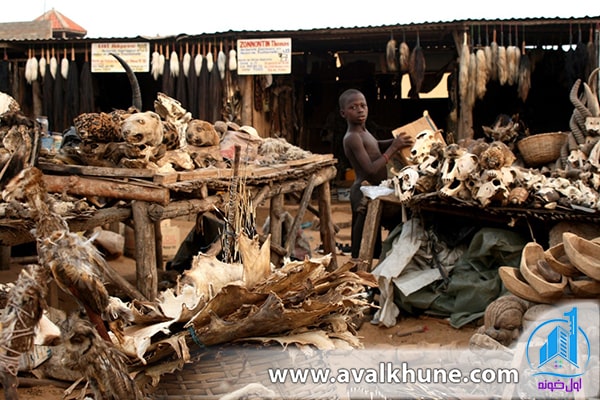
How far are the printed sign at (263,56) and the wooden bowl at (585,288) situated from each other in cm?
863

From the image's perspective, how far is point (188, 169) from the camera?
224 inches

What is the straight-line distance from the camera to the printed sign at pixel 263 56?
11.9 metres

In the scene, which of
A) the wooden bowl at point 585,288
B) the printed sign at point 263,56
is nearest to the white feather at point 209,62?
the printed sign at point 263,56

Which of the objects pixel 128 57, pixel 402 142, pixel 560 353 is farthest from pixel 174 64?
pixel 560 353

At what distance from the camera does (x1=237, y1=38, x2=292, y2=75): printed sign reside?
468 inches

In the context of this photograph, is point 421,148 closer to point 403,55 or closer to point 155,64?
point 403,55

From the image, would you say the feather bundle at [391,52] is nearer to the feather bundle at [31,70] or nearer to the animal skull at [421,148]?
the animal skull at [421,148]

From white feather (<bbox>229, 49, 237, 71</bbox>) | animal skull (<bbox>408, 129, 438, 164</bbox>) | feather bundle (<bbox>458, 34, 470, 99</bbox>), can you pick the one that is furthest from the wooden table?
white feather (<bbox>229, 49, 237, 71</bbox>)

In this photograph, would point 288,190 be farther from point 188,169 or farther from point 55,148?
point 55,148

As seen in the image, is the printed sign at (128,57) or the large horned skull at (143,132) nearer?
the large horned skull at (143,132)

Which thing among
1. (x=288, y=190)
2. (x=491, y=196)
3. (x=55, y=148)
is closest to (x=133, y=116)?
(x=55, y=148)

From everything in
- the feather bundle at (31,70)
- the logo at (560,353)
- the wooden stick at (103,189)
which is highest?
the feather bundle at (31,70)

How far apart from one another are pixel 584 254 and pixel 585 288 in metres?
0.26

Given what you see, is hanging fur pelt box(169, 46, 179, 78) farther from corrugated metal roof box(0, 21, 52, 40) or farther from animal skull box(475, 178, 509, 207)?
animal skull box(475, 178, 509, 207)
